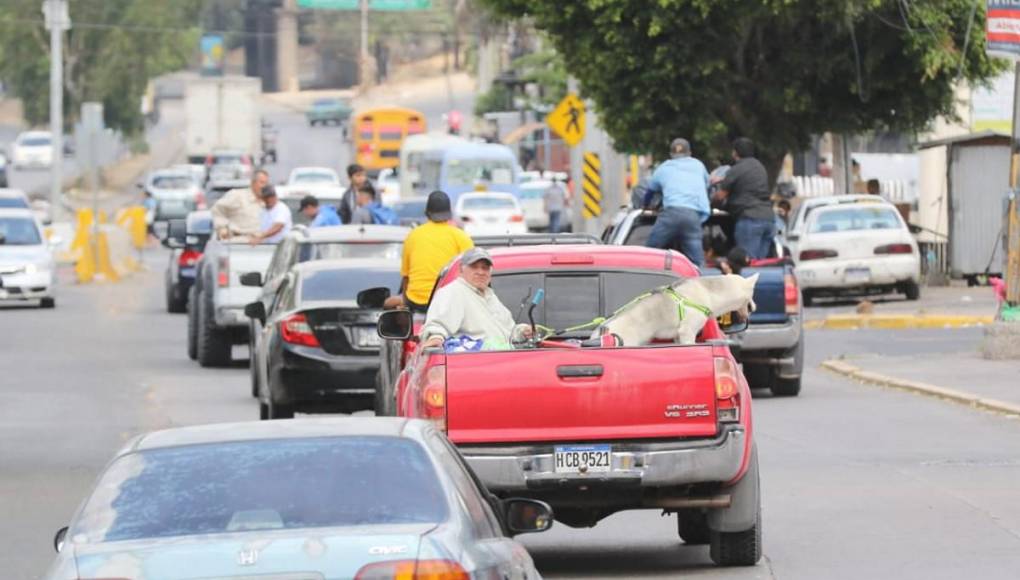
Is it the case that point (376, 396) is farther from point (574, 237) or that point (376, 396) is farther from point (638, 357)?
point (638, 357)

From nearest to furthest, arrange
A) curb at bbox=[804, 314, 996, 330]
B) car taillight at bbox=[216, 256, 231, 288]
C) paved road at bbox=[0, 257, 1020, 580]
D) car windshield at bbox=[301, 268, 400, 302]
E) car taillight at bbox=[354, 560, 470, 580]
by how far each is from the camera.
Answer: car taillight at bbox=[354, 560, 470, 580]
paved road at bbox=[0, 257, 1020, 580]
car windshield at bbox=[301, 268, 400, 302]
car taillight at bbox=[216, 256, 231, 288]
curb at bbox=[804, 314, 996, 330]

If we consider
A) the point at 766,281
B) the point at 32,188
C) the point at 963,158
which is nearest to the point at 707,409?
the point at 766,281

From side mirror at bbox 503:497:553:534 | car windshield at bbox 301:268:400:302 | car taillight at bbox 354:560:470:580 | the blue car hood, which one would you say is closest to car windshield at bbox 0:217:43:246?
car windshield at bbox 301:268:400:302

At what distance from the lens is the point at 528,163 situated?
9725 centimetres

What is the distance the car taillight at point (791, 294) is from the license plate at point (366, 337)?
13.7 feet

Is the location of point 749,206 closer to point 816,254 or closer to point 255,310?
point 255,310

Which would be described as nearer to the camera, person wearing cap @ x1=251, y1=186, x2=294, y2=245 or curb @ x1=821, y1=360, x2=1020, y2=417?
curb @ x1=821, y1=360, x2=1020, y2=417

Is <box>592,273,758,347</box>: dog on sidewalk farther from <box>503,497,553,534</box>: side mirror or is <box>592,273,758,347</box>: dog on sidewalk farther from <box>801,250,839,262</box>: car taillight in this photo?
<box>801,250,839,262</box>: car taillight

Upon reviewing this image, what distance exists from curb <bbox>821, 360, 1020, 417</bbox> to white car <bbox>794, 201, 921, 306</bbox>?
30.6ft

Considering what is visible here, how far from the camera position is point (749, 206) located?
21891mm

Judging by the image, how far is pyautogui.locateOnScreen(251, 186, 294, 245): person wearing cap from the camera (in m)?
26.1

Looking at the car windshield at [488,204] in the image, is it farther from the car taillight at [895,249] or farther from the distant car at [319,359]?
the distant car at [319,359]

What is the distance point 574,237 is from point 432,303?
199 inches

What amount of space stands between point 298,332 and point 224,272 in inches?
262
